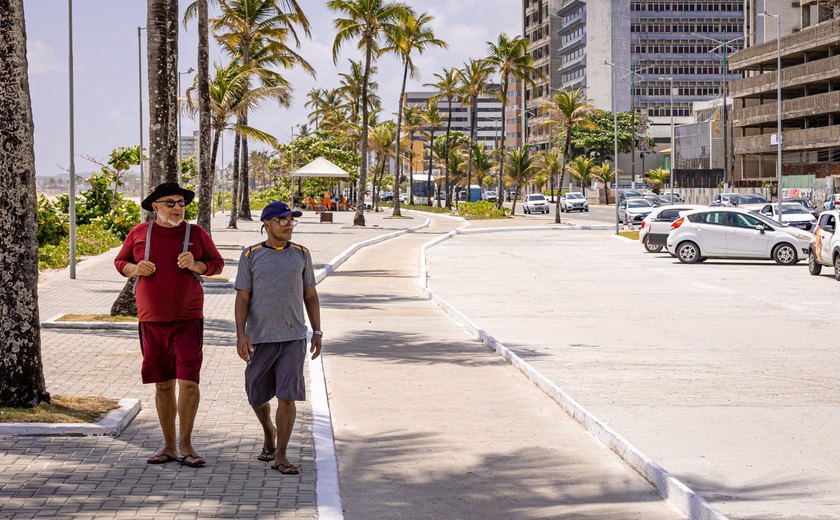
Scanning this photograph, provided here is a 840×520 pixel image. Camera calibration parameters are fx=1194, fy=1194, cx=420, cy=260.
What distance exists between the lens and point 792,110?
8619 centimetres

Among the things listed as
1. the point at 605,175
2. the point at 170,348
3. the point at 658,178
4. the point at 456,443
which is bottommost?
the point at 456,443

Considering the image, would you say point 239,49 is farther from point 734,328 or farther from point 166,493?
point 166,493

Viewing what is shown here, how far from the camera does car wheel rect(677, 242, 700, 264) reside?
32500 mm

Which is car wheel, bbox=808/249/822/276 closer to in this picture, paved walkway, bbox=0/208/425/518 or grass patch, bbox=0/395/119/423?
paved walkway, bbox=0/208/425/518

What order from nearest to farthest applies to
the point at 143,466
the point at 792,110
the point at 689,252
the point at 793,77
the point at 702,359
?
1. the point at 143,466
2. the point at 702,359
3. the point at 689,252
4. the point at 792,110
5. the point at 793,77

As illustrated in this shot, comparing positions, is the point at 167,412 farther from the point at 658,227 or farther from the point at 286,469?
the point at 658,227

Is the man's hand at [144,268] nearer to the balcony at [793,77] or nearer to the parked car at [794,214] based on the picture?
the parked car at [794,214]

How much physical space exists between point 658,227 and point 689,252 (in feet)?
Result: 15.6

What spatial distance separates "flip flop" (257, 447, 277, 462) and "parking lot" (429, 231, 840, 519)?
2568 mm

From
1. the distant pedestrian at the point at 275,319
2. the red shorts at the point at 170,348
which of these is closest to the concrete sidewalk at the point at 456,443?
the distant pedestrian at the point at 275,319

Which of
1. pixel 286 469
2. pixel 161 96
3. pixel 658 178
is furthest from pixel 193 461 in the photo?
pixel 658 178

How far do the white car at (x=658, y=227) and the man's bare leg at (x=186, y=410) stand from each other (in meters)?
30.6

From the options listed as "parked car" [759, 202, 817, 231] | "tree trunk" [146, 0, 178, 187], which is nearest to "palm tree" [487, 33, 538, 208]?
"parked car" [759, 202, 817, 231]

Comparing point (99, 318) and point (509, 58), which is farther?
point (509, 58)
